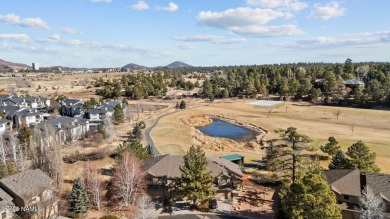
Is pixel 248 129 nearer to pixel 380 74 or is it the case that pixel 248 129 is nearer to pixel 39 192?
pixel 39 192

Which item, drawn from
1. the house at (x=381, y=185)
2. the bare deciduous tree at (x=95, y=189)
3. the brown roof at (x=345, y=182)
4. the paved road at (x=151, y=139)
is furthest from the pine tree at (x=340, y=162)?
the bare deciduous tree at (x=95, y=189)

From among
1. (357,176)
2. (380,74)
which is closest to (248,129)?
(357,176)

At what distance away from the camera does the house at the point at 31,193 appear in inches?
1243

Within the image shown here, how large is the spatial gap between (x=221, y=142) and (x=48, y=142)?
40.7 m

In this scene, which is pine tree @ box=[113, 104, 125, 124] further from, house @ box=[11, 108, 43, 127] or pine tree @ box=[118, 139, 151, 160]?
pine tree @ box=[118, 139, 151, 160]

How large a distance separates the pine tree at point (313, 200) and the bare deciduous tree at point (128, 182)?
57.8 ft

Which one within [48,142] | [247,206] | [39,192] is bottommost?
[247,206]

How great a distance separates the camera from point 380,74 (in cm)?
13200

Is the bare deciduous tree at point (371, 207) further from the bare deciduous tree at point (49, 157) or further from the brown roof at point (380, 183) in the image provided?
the bare deciduous tree at point (49, 157)

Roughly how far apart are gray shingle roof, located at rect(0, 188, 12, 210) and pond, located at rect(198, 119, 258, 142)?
5508 centimetres

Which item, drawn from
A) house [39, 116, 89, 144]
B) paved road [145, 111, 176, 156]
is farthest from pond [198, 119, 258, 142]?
house [39, 116, 89, 144]

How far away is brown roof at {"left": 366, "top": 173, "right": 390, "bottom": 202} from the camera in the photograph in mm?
30972

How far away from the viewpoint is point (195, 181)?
3572 centimetres

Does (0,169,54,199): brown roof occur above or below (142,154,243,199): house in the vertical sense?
above
